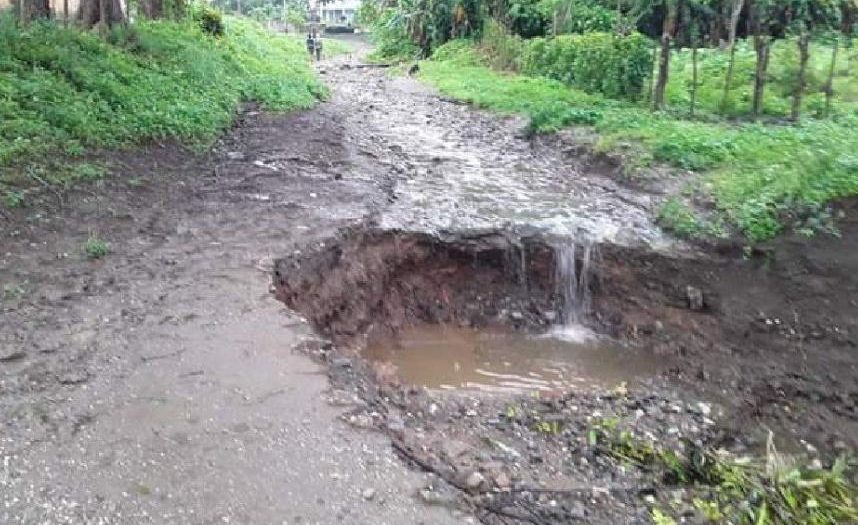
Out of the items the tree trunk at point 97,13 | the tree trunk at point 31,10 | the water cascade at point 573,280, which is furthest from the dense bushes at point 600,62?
the tree trunk at point 31,10

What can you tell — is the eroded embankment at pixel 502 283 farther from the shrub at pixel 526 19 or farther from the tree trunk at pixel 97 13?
the shrub at pixel 526 19

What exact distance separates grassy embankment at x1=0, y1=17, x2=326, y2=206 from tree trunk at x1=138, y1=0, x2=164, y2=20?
2.43 metres

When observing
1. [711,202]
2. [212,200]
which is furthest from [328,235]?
[711,202]

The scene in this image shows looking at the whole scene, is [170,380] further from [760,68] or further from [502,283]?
[760,68]

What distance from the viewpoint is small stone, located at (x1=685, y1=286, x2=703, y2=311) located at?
7.71 m

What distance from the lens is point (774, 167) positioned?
9.12m

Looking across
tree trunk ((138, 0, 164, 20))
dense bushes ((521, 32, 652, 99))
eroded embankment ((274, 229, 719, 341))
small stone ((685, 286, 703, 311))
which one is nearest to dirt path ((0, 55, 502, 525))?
eroded embankment ((274, 229, 719, 341))

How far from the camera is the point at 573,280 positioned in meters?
8.41

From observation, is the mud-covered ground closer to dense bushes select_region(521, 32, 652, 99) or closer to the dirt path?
the dirt path

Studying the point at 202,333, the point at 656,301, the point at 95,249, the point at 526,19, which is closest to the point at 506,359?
the point at 656,301

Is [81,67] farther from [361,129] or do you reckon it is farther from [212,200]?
[361,129]

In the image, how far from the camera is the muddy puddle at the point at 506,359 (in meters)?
7.13

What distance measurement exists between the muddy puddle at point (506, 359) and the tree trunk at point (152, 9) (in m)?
15.8

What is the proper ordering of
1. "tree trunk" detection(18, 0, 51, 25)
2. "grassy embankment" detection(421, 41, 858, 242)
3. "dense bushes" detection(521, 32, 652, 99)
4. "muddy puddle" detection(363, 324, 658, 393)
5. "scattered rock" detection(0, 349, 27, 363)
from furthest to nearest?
1. "dense bushes" detection(521, 32, 652, 99)
2. "tree trunk" detection(18, 0, 51, 25)
3. "grassy embankment" detection(421, 41, 858, 242)
4. "muddy puddle" detection(363, 324, 658, 393)
5. "scattered rock" detection(0, 349, 27, 363)
